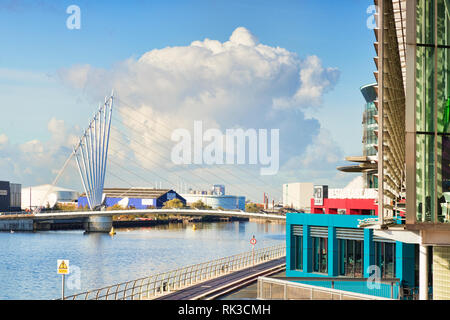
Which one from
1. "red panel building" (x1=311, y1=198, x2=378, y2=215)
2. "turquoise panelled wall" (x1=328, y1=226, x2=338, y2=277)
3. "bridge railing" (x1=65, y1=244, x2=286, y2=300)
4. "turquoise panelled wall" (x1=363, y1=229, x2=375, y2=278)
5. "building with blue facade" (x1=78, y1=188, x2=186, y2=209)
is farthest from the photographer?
"building with blue facade" (x1=78, y1=188, x2=186, y2=209)

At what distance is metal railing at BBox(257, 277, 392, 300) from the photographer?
1581cm

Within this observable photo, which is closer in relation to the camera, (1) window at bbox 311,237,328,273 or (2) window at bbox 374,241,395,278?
(2) window at bbox 374,241,395,278

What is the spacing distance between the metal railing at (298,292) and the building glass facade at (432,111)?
334cm

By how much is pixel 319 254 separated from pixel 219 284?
6.90 m

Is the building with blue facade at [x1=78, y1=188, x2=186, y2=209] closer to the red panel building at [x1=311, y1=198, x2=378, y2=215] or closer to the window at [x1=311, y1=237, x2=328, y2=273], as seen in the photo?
the red panel building at [x1=311, y1=198, x2=378, y2=215]

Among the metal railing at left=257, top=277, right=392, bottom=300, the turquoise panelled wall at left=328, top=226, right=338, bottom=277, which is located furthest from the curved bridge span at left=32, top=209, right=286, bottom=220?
the metal railing at left=257, top=277, right=392, bottom=300

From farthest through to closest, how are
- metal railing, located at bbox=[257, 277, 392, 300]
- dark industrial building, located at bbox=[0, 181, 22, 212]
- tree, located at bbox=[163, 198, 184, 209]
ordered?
1. tree, located at bbox=[163, 198, 184, 209]
2. dark industrial building, located at bbox=[0, 181, 22, 212]
3. metal railing, located at bbox=[257, 277, 392, 300]

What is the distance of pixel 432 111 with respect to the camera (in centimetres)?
1329

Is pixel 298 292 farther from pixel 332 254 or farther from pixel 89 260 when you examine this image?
pixel 89 260

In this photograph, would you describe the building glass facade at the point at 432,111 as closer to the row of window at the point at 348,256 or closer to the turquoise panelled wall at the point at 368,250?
the row of window at the point at 348,256

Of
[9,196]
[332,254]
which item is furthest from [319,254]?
[9,196]
